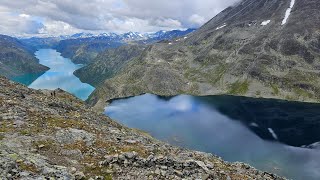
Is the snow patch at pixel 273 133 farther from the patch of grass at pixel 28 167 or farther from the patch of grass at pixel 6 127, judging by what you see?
the patch of grass at pixel 28 167

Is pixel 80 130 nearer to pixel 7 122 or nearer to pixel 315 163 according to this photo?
pixel 7 122

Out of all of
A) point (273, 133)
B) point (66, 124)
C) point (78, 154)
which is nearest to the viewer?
point (78, 154)

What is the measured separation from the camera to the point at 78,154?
32.1m

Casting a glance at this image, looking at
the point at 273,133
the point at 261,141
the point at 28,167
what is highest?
the point at 273,133

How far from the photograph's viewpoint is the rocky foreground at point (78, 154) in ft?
88.7

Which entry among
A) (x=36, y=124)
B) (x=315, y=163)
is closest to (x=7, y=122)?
(x=36, y=124)

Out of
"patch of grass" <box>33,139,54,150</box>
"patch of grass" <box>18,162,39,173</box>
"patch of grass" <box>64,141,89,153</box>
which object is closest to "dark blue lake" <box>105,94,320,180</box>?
"patch of grass" <box>64,141,89,153</box>

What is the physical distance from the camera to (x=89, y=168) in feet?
96.2

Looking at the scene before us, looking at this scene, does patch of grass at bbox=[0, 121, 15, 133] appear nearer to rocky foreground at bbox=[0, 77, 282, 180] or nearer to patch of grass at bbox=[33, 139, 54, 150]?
rocky foreground at bbox=[0, 77, 282, 180]

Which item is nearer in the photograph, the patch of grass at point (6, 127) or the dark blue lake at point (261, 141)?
the patch of grass at point (6, 127)

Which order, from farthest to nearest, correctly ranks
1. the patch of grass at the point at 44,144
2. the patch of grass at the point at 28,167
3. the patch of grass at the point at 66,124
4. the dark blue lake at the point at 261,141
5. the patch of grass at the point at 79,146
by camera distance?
the dark blue lake at the point at 261,141, the patch of grass at the point at 66,124, the patch of grass at the point at 79,146, the patch of grass at the point at 44,144, the patch of grass at the point at 28,167

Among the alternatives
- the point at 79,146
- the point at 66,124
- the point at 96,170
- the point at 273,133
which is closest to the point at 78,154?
the point at 79,146

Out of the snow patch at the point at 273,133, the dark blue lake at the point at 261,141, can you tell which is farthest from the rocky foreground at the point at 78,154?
the snow patch at the point at 273,133

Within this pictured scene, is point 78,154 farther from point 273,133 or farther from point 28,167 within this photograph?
point 273,133
